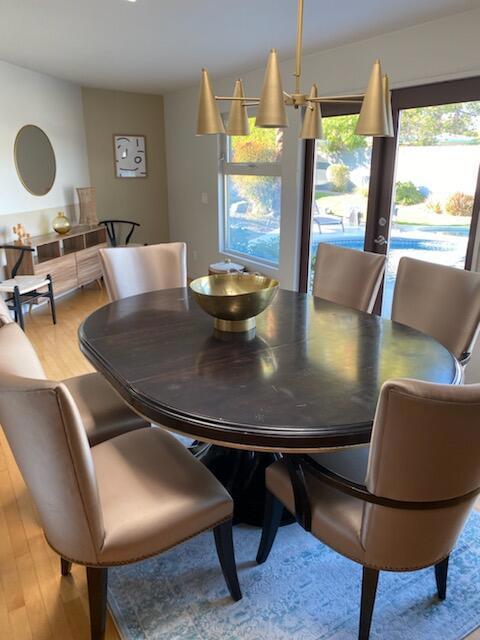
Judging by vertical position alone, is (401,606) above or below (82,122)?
below

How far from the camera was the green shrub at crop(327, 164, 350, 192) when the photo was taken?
3918 millimetres

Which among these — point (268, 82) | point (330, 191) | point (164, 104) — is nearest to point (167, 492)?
point (268, 82)

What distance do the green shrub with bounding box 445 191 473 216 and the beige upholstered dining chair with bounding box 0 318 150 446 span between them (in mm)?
2516

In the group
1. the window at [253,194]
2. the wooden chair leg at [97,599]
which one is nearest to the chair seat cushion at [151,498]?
the wooden chair leg at [97,599]

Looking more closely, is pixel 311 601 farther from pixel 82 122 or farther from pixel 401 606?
pixel 82 122

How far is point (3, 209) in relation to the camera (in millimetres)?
4566

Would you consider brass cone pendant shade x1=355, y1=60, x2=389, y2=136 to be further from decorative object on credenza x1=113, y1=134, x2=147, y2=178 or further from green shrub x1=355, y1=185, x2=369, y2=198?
decorative object on credenza x1=113, y1=134, x2=147, y2=178

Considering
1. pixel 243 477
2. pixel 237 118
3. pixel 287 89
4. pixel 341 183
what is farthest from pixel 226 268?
pixel 243 477

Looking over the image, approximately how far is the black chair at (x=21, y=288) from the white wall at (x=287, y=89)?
2188 mm

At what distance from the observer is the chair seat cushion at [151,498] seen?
4.34 feet

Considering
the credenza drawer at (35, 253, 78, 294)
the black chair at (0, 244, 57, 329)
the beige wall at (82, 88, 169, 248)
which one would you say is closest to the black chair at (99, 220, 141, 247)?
the beige wall at (82, 88, 169, 248)

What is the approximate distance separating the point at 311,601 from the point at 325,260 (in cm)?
189

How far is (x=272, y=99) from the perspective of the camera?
163 centimetres

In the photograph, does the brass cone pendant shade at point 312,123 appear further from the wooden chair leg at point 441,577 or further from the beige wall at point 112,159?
the beige wall at point 112,159
